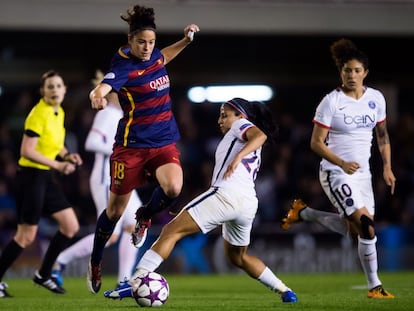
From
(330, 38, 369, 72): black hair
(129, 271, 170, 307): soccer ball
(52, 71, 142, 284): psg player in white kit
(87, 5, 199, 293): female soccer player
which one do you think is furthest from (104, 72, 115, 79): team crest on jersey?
(52, 71, 142, 284): psg player in white kit

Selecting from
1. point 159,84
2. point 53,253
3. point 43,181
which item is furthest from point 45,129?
point 159,84

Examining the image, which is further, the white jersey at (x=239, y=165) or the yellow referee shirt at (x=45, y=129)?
the yellow referee shirt at (x=45, y=129)

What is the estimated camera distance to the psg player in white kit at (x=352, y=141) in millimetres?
9641

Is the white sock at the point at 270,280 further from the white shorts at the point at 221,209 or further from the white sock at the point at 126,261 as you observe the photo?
the white sock at the point at 126,261

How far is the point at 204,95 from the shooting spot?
21484 mm

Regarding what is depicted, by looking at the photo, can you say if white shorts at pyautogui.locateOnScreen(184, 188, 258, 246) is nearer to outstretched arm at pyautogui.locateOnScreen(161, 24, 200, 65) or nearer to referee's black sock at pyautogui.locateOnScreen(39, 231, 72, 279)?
outstretched arm at pyautogui.locateOnScreen(161, 24, 200, 65)

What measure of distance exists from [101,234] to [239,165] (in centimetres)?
157

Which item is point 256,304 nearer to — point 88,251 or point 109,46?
point 88,251

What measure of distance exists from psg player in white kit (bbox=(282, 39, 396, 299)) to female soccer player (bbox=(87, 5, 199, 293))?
1.60 meters

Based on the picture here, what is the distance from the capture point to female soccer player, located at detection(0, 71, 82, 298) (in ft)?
34.5

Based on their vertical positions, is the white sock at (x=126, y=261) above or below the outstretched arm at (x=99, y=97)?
below

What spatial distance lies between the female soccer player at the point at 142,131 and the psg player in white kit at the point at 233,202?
0.53m

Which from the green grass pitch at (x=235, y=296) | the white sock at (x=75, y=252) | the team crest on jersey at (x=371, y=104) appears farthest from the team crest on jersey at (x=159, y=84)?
the white sock at (x=75, y=252)

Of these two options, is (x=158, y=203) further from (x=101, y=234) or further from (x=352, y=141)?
(x=352, y=141)
